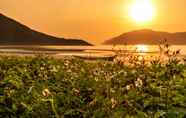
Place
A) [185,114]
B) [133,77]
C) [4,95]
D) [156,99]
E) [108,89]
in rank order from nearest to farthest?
[185,114], [156,99], [108,89], [4,95], [133,77]

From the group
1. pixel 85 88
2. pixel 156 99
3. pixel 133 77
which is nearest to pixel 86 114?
pixel 156 99

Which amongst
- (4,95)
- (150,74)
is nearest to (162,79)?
(150,74)

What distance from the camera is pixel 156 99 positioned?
7066 mm

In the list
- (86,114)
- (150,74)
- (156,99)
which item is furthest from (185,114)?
(150,74)

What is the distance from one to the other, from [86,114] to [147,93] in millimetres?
964

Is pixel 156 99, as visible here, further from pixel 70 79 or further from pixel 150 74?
pixel 70 79

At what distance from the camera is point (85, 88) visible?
8633 mm

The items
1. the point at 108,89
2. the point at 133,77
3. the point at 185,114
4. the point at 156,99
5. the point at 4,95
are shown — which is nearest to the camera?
the point at 185,114

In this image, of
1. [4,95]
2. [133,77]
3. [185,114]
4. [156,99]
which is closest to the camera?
[185,114]

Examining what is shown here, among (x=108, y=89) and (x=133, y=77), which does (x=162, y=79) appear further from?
(x=108, y=89)

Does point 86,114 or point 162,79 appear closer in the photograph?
point 86,114

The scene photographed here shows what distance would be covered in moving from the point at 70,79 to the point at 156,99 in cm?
275

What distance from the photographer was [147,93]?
752 centimetres

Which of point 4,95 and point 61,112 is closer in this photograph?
point 61,112
